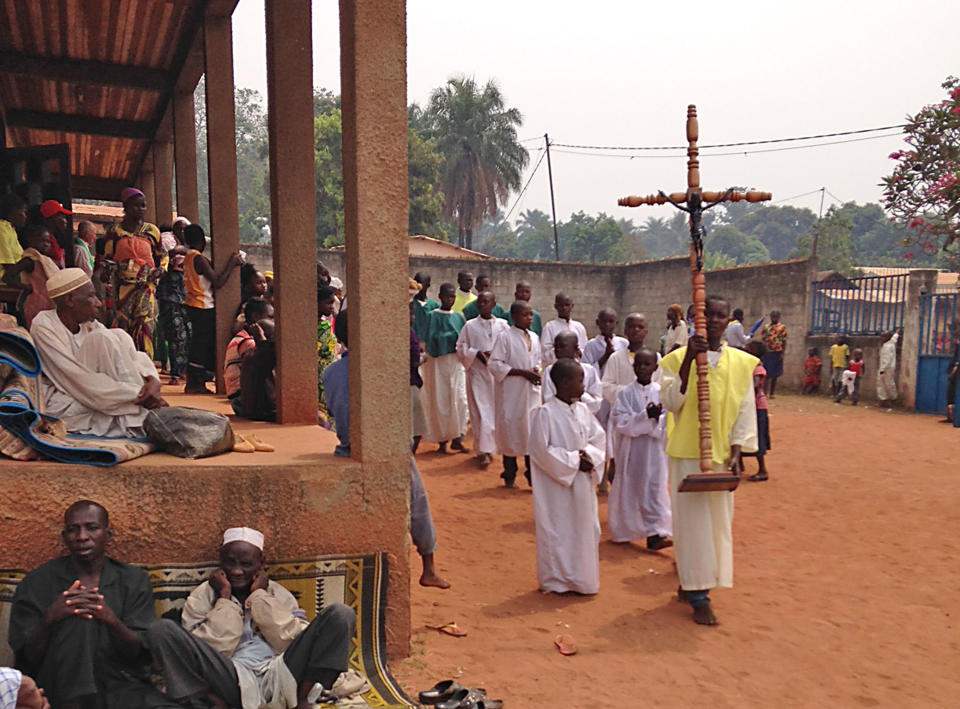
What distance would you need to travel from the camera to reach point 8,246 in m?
6.95

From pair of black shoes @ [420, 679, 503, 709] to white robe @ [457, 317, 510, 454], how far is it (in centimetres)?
589

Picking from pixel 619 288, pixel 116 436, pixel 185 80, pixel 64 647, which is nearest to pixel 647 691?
pixel 64 647

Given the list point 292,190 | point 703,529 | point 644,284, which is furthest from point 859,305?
point 292,190

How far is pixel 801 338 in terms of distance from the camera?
17984 millimetres

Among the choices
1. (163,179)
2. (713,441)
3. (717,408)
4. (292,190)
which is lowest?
(713,441)

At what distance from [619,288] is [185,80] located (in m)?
15.1

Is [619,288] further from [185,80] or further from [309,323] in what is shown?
[309,323]

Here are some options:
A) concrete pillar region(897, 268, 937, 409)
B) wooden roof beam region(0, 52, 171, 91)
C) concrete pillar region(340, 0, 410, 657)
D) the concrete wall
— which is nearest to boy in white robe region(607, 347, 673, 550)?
concrete pillar region(340, 0, 410, 657)

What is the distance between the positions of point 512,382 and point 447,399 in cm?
170

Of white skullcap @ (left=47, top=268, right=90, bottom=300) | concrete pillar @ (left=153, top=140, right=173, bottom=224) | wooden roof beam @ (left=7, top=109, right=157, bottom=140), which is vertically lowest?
white skullcap @ (left=47, top=268, right=90, bottom=300)

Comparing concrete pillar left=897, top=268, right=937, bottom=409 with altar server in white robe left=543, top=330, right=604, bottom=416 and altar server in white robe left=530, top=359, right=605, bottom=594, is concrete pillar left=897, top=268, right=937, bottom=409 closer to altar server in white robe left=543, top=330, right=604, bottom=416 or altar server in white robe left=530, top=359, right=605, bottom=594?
altar server in white robe left=543, top=330, right=604, bottom=416

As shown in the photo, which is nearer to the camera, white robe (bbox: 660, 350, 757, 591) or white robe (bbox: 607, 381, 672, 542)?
white robe (bbox: 660, 350, 757, 591)

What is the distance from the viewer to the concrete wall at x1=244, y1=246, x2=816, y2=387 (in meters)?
18.0

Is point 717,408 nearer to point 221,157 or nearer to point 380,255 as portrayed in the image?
point 380,255
